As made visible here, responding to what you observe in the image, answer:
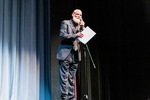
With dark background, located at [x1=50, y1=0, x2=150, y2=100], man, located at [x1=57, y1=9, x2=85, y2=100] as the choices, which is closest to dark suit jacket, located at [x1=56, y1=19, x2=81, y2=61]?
man, located at [x1=57, y1=9, x2=85, y2=100]

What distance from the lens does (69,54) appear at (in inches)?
106

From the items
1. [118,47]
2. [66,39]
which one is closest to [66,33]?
[66,39]

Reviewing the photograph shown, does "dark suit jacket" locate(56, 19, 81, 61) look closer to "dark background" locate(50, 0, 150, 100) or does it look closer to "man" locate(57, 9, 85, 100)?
"man" locate(57, 9, 85, 100)

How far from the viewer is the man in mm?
2645

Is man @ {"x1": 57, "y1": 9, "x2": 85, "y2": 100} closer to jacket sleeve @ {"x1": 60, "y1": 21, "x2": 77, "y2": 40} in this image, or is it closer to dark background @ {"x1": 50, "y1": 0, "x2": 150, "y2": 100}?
jacket sleeve @ {"x1": 60, "y1": 21, "x2": 77, "y2": 40}

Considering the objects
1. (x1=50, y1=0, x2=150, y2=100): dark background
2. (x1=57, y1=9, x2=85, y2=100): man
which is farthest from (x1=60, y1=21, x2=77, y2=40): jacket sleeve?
(x1=50, y1=0, x2=150, y2=100): dark background

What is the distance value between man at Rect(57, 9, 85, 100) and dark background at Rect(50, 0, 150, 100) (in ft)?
2.39

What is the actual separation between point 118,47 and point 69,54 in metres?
1.29

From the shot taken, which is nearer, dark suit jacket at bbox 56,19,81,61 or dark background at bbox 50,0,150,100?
dark suit jacket at bbox 56,19,81,61

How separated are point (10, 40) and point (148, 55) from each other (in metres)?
1.76

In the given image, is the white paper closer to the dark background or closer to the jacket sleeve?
the jacket sleeve

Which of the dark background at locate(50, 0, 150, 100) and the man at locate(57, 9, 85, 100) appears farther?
the dark background at locate(50, 0, 150, 100)

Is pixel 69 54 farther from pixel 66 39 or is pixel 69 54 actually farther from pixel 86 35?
pixel 86 35

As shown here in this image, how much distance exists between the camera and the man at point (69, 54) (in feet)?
8.68
